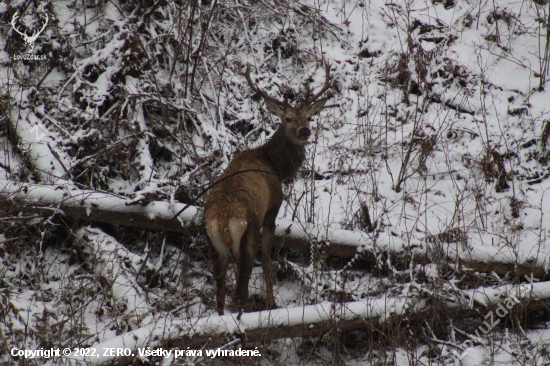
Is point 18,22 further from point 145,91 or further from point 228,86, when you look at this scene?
point 228,86

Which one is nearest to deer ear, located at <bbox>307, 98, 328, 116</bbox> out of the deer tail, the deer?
the deer

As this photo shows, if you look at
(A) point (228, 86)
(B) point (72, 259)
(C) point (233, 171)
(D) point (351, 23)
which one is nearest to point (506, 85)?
(D) point (351, 23)

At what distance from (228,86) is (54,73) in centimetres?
236

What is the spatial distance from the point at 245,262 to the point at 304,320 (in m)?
0.73

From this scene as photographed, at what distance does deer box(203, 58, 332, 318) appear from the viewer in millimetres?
4320

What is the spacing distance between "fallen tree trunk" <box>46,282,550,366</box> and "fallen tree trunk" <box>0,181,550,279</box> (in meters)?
0.49

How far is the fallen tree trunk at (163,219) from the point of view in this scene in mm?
4906

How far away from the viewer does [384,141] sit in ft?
23.8

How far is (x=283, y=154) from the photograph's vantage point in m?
5.81

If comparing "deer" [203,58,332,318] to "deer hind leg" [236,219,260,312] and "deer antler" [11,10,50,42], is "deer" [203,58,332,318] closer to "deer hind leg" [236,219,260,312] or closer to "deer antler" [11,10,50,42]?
"deer hind leg" [236,219,260,312]

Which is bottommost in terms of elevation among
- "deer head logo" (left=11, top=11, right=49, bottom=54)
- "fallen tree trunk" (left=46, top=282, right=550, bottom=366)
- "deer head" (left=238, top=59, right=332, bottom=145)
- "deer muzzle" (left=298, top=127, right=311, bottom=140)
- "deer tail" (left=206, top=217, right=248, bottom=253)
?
"fallen tree trunk" (left=46, top=282, right=550, bottom=366)

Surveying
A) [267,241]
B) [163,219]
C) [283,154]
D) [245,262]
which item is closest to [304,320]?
[245,262]

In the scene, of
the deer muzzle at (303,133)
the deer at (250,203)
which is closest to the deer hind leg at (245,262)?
the deer at (250,203)

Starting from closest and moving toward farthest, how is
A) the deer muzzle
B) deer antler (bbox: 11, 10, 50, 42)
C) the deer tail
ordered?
the deer tail < the deer muzzle < deer antler (bbox: 11, 10, 50, 42)
